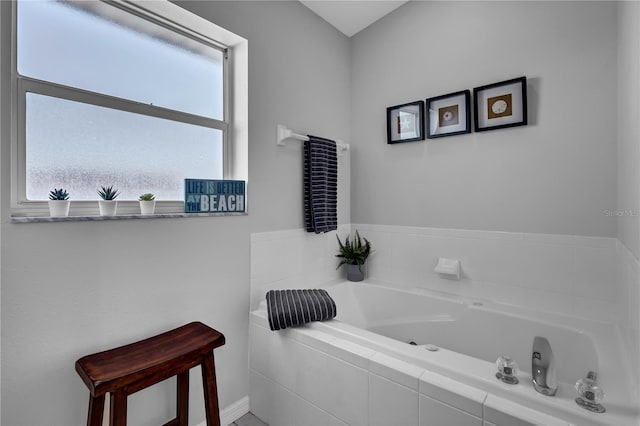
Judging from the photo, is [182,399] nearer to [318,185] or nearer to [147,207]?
[147,207]

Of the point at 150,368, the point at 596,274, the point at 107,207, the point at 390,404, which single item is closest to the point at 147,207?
the point at 107,207

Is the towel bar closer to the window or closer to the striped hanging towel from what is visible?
the striped hanging towel

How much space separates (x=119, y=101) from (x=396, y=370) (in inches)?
68.0

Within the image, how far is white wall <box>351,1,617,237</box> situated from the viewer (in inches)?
64.2

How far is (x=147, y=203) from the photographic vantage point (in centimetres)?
143

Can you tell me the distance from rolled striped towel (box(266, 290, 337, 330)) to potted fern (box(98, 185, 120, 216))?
888 mm

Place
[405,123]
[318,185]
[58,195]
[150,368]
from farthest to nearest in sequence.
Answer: [405,123] < [318,185] < [58,195] < [150,368]

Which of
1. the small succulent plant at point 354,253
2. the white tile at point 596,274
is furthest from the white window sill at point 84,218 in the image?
the white tile at point 596,274

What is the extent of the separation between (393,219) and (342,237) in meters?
0.47

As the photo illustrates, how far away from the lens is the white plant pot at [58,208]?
3.88 ft

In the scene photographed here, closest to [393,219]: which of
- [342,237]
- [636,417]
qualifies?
[342,237]

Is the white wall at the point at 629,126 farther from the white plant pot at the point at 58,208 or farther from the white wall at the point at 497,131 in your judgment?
the white plant pot at the point at 58,208

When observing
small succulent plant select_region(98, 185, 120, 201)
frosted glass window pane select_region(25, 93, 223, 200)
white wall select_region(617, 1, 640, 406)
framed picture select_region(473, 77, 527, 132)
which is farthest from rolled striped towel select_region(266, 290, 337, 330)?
framed picture select_region(473, 77, 527, 132)

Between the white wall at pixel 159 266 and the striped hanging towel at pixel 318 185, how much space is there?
8 centimetres
